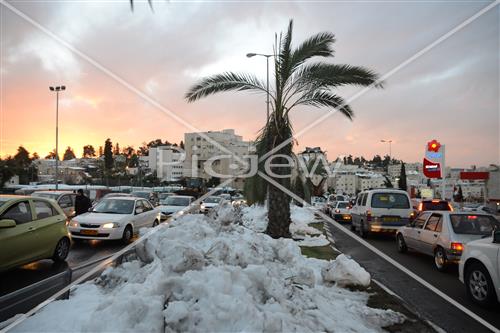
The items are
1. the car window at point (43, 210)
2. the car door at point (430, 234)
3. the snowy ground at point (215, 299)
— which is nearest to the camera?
the snowy ground at point (215, 299)

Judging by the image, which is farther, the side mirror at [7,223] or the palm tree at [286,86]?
the palm tree at [286,86]

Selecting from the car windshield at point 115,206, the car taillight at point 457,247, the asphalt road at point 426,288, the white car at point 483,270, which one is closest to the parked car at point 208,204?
the car windshield at point 115,206

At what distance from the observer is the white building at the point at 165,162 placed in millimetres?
116062

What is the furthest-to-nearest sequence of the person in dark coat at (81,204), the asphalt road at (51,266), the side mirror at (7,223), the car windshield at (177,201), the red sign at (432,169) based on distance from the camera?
1. the red sign at (432,169)
2. the car windshield at (177,201)
3. the person in dark coat at (81,204)
4. the asphalt road at (51,266)
5. the side mirror at (7,223)

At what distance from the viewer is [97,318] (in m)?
4.20

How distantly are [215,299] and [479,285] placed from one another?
4.58 metres

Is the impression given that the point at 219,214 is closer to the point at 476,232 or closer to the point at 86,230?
the point at 86,230

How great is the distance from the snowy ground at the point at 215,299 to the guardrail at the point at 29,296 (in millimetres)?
169

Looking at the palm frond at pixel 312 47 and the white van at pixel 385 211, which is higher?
the palm frond at pixel 312 47

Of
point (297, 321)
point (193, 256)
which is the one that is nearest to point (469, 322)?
point (297, 321)

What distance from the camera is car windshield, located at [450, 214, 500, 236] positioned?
355 inches

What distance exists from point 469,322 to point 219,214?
8383 mm

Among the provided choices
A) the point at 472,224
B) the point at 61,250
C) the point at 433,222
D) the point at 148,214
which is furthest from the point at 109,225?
the point at 472,224

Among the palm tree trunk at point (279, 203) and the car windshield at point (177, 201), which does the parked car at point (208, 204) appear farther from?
the palm tree trunk at point (279, 203)
